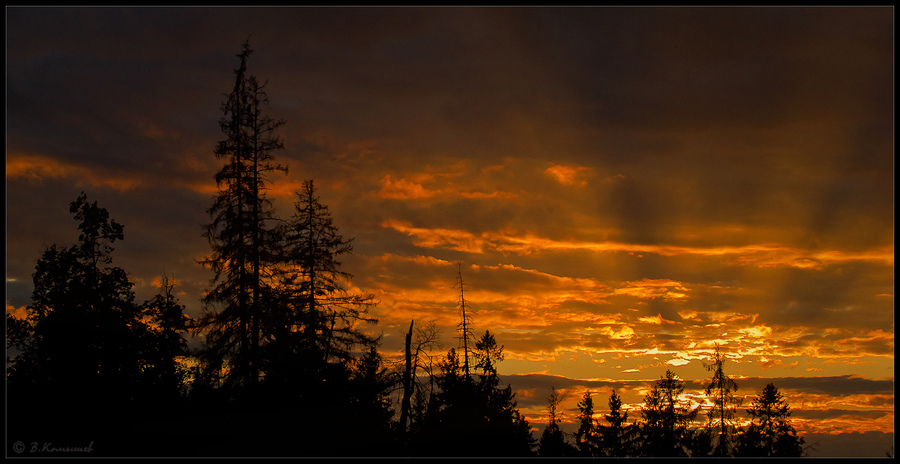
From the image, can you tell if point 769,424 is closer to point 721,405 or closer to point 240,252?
point 721,405

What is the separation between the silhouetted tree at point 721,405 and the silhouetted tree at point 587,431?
9779mm

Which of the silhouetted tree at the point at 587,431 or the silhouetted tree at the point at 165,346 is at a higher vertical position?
the silhouetted tree at the point at 165,346

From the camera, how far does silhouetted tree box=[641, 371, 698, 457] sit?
173ft

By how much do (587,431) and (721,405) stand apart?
11.7 m

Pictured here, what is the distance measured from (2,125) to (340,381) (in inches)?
668

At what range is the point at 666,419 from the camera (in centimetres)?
5638

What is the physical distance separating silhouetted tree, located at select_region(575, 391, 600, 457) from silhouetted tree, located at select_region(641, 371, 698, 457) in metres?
4.23

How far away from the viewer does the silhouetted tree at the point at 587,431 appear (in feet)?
189

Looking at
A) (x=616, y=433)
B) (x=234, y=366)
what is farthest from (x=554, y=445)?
(x=234, y=366)

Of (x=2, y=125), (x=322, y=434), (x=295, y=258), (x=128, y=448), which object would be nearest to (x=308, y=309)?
(x=295, y=258)

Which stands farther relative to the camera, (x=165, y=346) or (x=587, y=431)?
(x=587, y=431)

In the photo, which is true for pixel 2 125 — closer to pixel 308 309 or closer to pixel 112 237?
pixel 112 237

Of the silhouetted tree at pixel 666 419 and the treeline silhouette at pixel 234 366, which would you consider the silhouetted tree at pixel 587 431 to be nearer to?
the silhouetted tree at pixel 666 419

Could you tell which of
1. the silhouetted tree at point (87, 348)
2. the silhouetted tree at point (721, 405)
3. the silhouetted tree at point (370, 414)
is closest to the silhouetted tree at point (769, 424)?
the silhouetted tree at point (721, 405)
